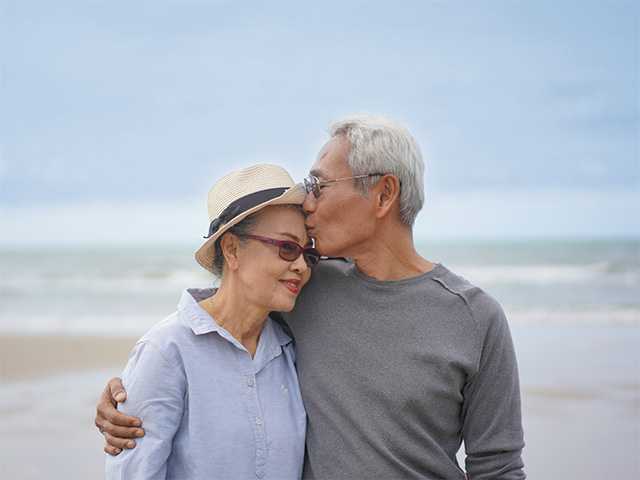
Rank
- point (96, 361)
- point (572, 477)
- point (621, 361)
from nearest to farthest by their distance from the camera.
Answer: point (572, 477)
point (621, 361)
point (96, 361)

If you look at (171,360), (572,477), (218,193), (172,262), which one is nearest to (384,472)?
(171,360)

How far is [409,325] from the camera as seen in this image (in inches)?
108

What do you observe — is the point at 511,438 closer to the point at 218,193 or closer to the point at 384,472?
the point at 384,472

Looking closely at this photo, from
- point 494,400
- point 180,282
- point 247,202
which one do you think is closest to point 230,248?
point 247,202

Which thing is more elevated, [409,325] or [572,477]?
[409,325]

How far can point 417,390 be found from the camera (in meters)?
2.66

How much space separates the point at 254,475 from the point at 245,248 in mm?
745

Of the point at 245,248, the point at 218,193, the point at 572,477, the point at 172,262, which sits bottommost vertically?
the point at 572,477

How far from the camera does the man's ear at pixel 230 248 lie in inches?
106

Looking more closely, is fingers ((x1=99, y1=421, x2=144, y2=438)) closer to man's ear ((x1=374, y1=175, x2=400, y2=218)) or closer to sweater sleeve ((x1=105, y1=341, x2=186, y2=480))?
sweater sleeve ((x1=105, y1=341, x2=186, y2=480))

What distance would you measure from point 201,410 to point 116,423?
0.27 m

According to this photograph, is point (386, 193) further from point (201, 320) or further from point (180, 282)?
point (180, 282)

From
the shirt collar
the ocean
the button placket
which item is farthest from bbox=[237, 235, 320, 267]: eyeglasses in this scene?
the ocean

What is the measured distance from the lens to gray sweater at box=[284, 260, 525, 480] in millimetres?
2666
